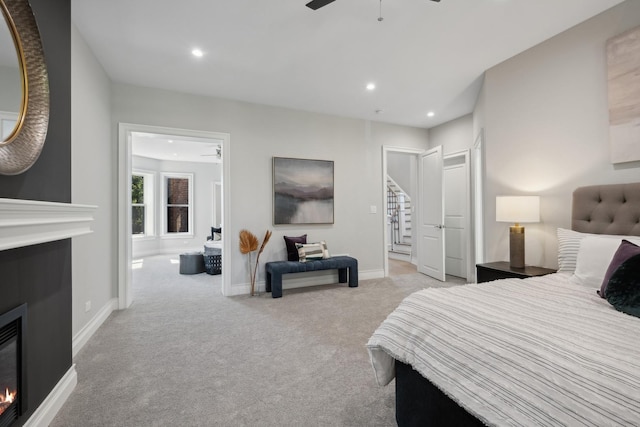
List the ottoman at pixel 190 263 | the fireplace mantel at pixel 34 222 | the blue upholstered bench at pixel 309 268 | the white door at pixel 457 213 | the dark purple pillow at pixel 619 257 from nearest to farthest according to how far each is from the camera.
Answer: the fireplace mantel at pixel 34 222, the dark purple pillow at pixel 619 257, the blue upholstered bench at pixel 309 268, the white door at pixel 457 213, the ottoman at pixel 190 263

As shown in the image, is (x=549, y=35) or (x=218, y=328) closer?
(x=549, y=35)

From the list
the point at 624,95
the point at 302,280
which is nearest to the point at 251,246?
the point at 302,280

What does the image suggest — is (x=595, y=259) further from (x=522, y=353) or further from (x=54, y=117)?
(x=54, y=117)

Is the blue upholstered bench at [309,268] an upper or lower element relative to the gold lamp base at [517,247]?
lower

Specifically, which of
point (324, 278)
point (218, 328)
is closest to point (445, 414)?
point (218, 328)

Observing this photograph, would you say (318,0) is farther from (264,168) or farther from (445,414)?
(264,168)

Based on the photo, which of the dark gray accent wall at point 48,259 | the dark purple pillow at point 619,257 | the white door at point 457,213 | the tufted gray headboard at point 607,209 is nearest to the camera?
the dark gray accent wall at point 48,259

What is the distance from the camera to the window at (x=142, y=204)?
7832 millimetres

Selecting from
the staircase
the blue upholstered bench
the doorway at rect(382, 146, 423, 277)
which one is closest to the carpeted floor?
the blue upholstered bench

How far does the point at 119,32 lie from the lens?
2.58 metres

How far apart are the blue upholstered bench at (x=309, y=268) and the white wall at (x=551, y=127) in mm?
1850

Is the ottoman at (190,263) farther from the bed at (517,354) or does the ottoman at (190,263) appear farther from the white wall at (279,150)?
the bed at (517,354)

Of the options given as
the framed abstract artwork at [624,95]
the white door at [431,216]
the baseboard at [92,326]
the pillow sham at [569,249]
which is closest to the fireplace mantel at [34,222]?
the baseboard at [92,326]

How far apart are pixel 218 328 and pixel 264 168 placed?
2287mm
